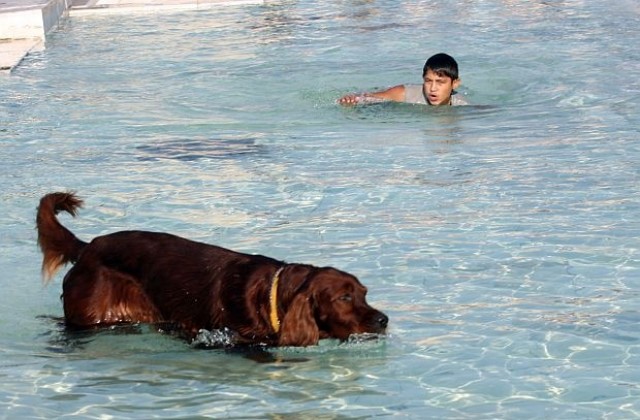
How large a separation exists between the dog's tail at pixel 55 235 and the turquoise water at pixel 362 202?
0.32 m

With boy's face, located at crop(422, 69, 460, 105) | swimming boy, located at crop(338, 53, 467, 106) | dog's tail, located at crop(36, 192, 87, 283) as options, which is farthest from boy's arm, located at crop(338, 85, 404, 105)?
dog's tail, located at crop(36, 192, 87, 283)

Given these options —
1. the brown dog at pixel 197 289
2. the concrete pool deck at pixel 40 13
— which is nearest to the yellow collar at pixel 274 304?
the brown dog at pixel 197 289

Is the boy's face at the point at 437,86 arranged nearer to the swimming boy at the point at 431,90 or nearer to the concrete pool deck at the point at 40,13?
the swimming boy at the point at 431,90

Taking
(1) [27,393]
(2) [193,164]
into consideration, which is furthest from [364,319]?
(2) [193,164]

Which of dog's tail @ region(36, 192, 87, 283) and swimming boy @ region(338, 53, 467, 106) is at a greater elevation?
dog's tail @ region(36, 192, 87, 283)

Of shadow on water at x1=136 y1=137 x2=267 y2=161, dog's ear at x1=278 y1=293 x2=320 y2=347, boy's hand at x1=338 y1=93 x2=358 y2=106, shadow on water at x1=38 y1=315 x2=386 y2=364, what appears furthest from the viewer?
boy's hand at x1=338 y1=93 x2=358 y2=106

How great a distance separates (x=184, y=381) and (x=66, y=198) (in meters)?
1.07

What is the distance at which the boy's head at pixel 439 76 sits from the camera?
11.3m

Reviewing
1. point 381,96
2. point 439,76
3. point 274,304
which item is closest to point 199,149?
point 381,96

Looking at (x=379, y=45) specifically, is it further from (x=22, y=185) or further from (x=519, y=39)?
(x=22, y=185)

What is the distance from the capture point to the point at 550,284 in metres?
6.70

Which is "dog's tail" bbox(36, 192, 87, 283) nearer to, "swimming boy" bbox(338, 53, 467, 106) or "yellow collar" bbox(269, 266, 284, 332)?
"yellow collar" bbox(269, 266, 284, 332)

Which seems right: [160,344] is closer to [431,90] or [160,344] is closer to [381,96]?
[431,90]

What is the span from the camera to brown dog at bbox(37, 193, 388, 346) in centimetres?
545
